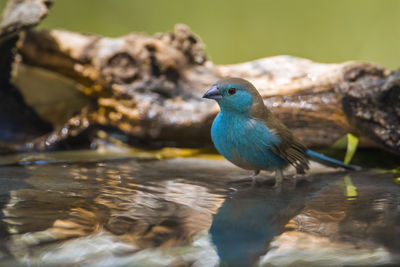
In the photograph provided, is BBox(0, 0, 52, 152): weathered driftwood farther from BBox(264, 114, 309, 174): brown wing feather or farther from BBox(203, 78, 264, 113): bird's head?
BBox(264, 114, 309, 174): brown wing feather

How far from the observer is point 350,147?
3537mm

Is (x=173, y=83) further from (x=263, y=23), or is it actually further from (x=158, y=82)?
(x=263, y=23)

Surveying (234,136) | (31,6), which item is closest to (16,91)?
(31,6)

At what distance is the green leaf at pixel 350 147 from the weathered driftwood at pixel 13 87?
3141 mm

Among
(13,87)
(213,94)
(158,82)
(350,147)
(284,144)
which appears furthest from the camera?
(13,87)

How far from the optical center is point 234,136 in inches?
106

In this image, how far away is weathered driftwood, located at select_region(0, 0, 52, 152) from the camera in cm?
421

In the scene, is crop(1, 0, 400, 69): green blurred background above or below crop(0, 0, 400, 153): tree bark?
above

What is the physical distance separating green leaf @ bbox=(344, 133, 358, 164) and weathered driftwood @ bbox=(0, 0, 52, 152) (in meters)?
3.14

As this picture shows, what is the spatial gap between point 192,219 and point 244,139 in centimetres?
85

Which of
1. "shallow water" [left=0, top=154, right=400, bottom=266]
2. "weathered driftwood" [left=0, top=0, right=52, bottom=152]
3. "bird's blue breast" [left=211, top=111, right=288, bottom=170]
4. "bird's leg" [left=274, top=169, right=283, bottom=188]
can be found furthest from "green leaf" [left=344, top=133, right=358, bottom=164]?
"weathered driftwood" [left=0, top=0, right=52, bottom=152]

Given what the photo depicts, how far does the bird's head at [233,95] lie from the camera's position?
2.70 metres

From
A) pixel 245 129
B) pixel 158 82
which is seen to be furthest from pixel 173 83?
pixel 245 129

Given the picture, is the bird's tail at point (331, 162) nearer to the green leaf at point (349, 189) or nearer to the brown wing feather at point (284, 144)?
the green leaf at point (349, 189)
